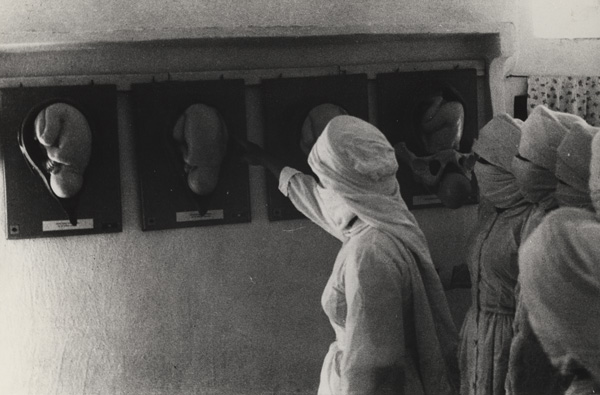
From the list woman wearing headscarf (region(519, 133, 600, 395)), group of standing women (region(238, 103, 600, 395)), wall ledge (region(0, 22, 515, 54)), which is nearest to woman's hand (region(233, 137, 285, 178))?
group of standing women (region(238, 103, 600, 395))

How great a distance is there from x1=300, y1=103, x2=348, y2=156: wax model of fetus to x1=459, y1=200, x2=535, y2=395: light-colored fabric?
0.55 metres

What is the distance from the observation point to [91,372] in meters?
1.97

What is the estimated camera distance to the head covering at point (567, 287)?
1.07 m

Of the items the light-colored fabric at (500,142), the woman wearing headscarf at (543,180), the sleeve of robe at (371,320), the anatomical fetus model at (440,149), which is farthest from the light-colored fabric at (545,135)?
the sleeve of robe at (371,320)

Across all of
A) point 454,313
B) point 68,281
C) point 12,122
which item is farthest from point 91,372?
point 454,313

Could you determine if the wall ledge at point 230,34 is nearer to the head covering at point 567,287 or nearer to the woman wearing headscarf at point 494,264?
the woman wearing headscarf at point 494,264

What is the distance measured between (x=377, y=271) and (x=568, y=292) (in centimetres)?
48

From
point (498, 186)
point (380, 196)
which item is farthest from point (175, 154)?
point (498, 186)

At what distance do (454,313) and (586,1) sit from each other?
3.58 ft

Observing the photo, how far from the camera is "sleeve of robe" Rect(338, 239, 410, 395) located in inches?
57.6

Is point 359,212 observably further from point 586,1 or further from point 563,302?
point 586,1

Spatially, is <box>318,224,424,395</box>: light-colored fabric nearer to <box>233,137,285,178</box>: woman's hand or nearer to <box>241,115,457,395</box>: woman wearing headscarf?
<box>241,115,457,395</box>: woman wearing headscarf

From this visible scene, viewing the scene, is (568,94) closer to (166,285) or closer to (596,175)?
(596,175)

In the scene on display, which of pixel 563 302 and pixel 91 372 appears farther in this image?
pixel 91 372
